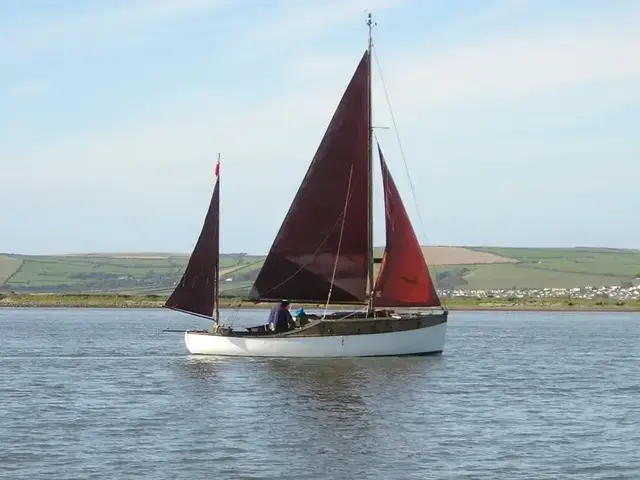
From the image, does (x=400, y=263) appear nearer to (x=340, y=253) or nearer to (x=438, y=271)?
(x=340, y=253)

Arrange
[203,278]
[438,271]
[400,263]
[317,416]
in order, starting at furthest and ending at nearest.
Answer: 1. [438,271]
2. [203,278]
3. [400,263]
4. [317,416]

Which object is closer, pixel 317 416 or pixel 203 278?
pixel 317 416

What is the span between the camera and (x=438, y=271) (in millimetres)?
148750

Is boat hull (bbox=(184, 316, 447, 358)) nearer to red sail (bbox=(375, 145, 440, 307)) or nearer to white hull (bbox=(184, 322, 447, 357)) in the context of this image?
white hull (bbox=(184, 322, 447, 357))

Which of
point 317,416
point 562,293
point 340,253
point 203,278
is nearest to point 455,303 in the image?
point 562,293

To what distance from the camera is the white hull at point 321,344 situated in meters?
43.4

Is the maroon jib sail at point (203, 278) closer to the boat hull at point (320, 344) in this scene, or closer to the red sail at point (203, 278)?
the red sail at point (203, 278)

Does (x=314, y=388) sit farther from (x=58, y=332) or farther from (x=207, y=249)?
(x=58, y=332)

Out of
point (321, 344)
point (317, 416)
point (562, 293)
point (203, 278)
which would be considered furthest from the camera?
point (562, 293)

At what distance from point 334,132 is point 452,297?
85.5 m

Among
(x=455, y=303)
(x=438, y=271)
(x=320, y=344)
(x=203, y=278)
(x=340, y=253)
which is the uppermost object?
(x=340, y=253)

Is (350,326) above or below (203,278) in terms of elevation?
below

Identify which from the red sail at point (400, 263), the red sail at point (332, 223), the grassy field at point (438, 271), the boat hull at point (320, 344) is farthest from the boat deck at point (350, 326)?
the grassy field at point (438, 271)

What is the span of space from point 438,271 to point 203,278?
344 feet
